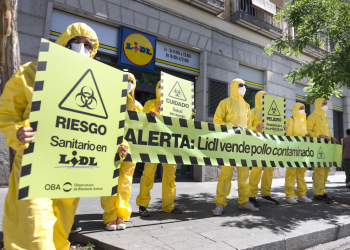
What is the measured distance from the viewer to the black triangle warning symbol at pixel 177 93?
4562 millimetres

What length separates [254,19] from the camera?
36.5 feet

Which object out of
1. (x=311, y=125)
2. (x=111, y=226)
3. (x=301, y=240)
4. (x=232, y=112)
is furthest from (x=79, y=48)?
(x=311, y=125)

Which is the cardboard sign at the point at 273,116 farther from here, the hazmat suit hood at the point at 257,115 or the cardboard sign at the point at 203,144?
the cardboard sign at the point at 203,144

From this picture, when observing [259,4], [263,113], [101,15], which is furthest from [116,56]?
[259,4]

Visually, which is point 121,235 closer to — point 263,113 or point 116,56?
point 263,113

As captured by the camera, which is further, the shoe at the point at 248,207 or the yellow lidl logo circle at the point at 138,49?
the yellow lidl logo circle at the point at 138,49

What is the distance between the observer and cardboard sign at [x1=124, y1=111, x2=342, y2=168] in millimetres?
3604

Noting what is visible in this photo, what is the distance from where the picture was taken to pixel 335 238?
3705 millimetres

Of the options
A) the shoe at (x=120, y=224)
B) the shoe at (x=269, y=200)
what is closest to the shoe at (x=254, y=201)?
the shoe at (x=269, y=200)

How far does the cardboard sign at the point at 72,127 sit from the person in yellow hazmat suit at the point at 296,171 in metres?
A: 4.60

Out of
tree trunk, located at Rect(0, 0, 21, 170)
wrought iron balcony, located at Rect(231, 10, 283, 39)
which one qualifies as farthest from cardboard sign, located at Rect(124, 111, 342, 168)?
wrought iron balcony, located at Rect(231, 10, 283, 39)

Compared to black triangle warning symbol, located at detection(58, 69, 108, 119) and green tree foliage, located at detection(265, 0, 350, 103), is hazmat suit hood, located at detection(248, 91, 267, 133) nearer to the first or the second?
green tree foliage, located at detection(265, 0, 350, 103)

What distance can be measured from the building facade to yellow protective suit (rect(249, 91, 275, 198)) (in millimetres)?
3332

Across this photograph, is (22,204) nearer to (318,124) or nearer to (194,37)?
(318,124)
